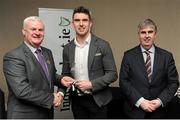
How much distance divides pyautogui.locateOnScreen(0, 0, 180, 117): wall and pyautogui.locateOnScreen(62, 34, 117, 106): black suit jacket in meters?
1.82

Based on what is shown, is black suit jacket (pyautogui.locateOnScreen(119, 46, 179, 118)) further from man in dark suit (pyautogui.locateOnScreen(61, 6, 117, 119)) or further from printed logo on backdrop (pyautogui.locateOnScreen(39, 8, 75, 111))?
printed logo on backdrop (pyautogui.locateOnScreen(39, 8, 75, 111))

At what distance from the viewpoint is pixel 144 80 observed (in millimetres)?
2996

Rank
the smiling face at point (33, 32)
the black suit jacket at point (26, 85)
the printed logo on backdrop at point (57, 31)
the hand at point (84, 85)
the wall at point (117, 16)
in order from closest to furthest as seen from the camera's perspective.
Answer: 1. the black suit jacket at point (26, 85)
2. the smiling face at point (33, 32)
3. the hand at point (84, 85)
4. the printed logo on backdrop at point (57, 31)
5. the wall at point (117, 16)

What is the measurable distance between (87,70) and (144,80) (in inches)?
21.9

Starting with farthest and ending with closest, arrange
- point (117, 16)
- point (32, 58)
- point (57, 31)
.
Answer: point (117, 16) < point (57, 31) < point (32, 58)

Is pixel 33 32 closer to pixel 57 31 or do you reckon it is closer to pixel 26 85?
pixel 26 85

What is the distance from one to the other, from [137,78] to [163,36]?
187 cm

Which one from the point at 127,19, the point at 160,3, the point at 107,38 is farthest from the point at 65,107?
the point at 160,3

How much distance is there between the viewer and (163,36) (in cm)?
470

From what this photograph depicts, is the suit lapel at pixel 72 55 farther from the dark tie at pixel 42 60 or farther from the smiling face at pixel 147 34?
the smiling face at pixel 147 34

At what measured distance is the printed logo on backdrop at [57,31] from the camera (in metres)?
4.21

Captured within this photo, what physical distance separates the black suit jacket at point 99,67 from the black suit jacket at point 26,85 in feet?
1.47

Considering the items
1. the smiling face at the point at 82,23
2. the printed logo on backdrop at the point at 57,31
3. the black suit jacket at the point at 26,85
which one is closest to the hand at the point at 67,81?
the black suit jacket at the point at 26,85

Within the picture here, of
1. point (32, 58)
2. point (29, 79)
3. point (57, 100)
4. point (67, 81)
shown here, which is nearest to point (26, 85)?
point (29, 79)
